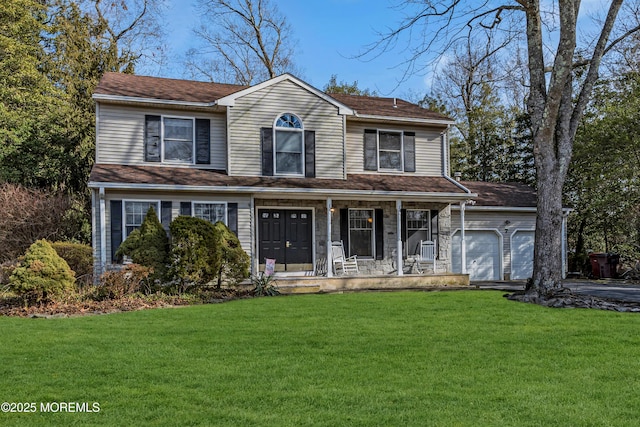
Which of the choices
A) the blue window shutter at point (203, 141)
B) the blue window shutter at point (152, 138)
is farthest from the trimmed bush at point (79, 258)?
the blue window shutter at point (203, 141)

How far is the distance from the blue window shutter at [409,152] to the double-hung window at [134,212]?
317 inches

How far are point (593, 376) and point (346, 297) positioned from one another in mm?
7087

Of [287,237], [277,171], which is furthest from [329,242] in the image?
[277,171]

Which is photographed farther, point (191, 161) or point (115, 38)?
point (115, 38)

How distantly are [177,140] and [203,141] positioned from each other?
2.40ft

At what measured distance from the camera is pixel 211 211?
14500 millimetres

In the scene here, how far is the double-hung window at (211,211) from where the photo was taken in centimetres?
1438

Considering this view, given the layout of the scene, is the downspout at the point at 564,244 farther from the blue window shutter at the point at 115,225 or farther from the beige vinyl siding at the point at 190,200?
the blue window shutter at the point at 115,225

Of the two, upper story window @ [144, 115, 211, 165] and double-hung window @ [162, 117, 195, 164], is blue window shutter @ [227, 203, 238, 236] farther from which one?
double-hung window @ [162, 117, 195, 164]

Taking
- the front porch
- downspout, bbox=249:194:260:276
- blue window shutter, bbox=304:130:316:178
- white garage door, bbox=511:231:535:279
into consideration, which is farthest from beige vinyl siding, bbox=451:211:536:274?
downspout, bbox=249:194:260:276

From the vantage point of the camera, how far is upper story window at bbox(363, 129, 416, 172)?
665 inches

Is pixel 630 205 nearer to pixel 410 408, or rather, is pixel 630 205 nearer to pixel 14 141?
pixel 410 408

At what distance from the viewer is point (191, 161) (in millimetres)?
15086

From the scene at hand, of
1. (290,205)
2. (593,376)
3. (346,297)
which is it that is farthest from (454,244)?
(593,376)
